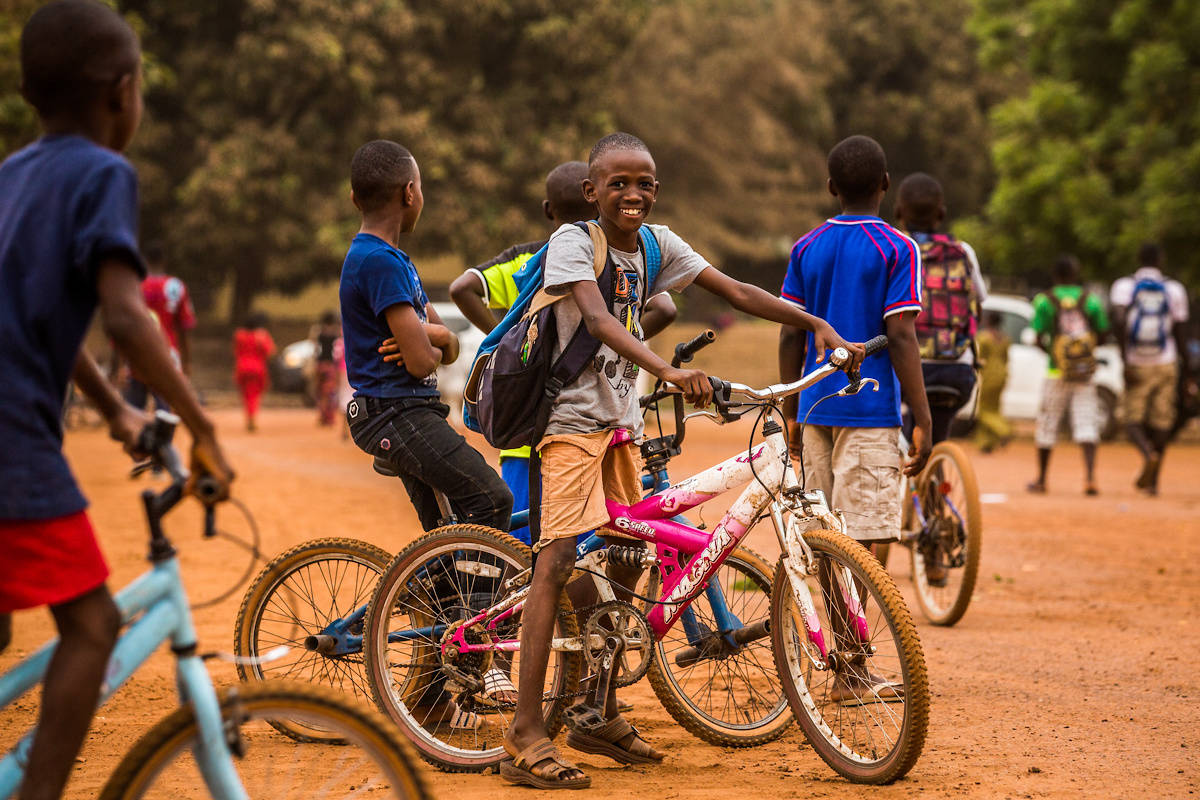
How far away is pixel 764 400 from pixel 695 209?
30931 millimetres

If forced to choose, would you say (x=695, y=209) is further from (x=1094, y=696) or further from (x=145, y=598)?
(x=145, y=598)

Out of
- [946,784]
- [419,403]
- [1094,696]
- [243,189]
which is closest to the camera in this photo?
[946,784]

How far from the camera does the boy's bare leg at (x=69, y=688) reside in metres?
2.54

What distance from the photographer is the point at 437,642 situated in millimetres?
4266

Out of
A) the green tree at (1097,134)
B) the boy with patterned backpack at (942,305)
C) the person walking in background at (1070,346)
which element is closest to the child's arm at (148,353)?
the boy with patterned backpack at (942,305)

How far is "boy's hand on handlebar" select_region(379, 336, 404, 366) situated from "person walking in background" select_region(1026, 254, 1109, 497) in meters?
8.67

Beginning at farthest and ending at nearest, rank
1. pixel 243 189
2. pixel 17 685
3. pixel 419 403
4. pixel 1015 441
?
pixel 243 189
pixel 1015 441
pixel 419 403
pixel 17 685

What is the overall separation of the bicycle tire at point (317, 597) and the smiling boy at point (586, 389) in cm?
73

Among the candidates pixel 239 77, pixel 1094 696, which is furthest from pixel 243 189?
pixel 1094 696

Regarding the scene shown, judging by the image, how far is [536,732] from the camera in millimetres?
3965

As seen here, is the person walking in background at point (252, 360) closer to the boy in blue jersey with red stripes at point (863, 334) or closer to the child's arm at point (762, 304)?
the boy in blue jersey with red stripes at point (863, 334)

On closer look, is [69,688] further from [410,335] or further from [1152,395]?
[1152,395]

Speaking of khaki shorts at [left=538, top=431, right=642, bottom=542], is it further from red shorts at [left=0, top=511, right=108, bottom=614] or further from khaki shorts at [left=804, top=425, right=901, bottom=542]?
red shorts at [left=0, top=511, right=108, bottom=614]

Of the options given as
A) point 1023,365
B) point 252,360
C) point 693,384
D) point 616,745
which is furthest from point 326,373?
point 693,384
